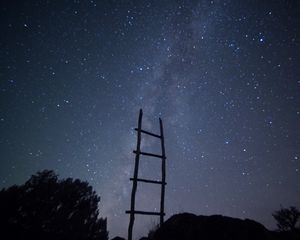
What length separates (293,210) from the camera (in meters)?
29.1

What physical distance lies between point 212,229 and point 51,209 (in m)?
23.7

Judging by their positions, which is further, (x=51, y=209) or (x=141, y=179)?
(x=51, y=209)

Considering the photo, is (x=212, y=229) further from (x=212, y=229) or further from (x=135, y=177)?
(x=135, y=177)

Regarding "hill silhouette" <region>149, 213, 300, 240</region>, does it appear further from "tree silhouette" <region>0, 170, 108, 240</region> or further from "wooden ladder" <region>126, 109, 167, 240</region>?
"tree silhouette" <region>0, 170, 108, 240</region>

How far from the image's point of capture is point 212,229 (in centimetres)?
588

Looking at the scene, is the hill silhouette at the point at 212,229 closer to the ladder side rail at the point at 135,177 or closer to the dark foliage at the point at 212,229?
the dark foliage at the point at 212,229

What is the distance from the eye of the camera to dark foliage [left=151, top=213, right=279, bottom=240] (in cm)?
565

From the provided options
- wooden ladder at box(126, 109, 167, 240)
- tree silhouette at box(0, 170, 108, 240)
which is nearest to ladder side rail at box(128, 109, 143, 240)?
wooden ladder at box(126, 109, 167, 240)

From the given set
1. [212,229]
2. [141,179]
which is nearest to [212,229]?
[212,229]

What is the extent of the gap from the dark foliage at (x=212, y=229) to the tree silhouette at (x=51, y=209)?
15.9 metres

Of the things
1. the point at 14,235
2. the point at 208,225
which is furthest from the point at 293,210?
the point at 14,235

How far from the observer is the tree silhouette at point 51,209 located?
20905 millimetres

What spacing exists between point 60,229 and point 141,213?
20.7m

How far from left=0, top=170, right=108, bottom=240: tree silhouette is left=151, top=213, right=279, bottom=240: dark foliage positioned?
15944mm
